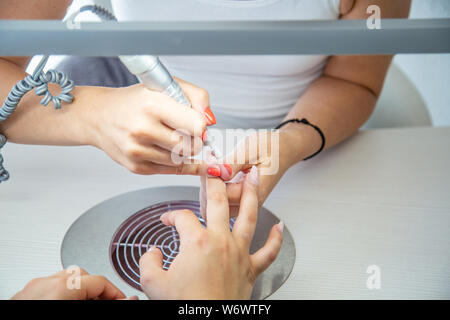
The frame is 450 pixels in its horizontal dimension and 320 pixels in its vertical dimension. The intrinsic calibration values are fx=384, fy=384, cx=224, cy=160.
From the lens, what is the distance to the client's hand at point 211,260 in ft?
1.51

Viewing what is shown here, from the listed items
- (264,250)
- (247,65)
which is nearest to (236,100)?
(247,65)

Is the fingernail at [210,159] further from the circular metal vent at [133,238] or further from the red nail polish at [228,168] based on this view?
the circular metal vent at [133,238]

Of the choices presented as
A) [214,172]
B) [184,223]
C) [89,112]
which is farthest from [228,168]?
[89,112]

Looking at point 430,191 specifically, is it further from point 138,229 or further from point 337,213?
point 138,229

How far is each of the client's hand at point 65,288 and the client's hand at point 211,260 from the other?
5 cm

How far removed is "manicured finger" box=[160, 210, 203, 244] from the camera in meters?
0.51

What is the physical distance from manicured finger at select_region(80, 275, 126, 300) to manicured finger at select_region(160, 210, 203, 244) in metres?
0.12

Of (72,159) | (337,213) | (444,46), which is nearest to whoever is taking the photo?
(444,46)

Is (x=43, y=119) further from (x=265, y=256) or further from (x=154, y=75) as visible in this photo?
(x=265, y=256)

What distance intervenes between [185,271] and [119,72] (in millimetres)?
752

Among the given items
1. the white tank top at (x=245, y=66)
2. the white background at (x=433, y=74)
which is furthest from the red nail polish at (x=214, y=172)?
the white background at (x=433, y=74)

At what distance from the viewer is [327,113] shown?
883 mm

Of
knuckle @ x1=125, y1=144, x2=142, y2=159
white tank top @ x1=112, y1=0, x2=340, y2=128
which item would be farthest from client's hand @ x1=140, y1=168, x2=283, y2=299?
white tank top @ x1=112, y1=0, x2=340, y2=128

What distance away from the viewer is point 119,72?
107 cm
